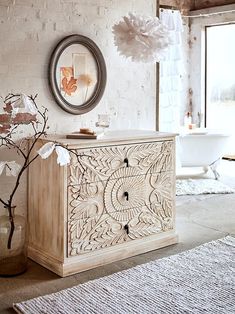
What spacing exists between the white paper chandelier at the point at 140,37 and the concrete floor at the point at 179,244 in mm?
1516

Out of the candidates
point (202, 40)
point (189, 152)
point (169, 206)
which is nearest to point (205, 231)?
point (169, 206)

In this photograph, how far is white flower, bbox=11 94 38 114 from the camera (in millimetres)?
3064

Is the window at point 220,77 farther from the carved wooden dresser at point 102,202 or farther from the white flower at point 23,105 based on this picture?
the white flower at point 23,105

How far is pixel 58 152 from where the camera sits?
9.73ft

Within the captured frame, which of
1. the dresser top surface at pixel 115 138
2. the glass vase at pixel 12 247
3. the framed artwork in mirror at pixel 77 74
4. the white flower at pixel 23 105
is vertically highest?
the framed artwork in mirror at pixel 77 74

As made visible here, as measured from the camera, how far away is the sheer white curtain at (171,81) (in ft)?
21.5

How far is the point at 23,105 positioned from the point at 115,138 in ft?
2.27

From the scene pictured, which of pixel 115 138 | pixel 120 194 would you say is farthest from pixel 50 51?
pixel 120 194

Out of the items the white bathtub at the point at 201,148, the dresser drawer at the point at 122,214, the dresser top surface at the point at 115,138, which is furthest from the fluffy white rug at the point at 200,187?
the dresser top surface at the point at 115,138

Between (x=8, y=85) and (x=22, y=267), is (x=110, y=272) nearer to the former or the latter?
(x=22, y=267)

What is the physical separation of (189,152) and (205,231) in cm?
248

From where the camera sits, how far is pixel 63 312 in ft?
8.50

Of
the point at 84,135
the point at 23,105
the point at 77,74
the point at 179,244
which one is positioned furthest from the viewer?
the point at 179,244

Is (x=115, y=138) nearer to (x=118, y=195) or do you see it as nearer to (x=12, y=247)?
(x=118, y=195)
